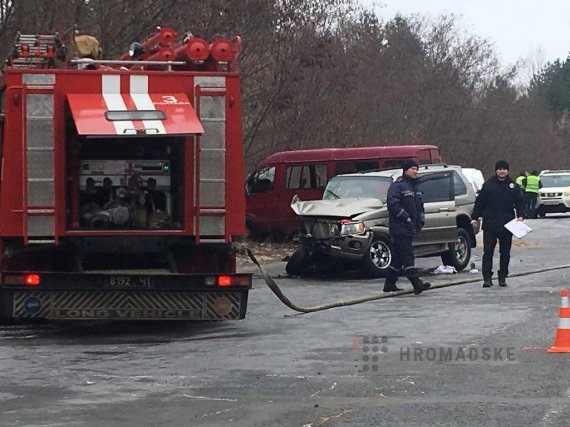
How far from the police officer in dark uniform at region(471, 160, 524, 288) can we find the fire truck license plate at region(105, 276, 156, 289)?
6485 millimetres

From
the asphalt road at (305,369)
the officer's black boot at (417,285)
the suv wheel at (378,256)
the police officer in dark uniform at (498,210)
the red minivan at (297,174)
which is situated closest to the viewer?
the asphalt road at (305,369)

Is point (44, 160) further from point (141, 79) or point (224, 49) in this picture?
point (224, 49)

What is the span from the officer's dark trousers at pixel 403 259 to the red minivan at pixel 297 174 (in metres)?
8.71

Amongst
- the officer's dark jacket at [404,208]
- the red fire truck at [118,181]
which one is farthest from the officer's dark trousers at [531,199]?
the red fire truck at [118,181]

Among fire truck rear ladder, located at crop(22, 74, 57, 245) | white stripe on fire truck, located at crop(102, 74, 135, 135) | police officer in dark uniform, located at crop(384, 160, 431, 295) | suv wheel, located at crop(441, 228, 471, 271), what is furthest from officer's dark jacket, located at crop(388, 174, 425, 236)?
fire truck rear ladder, located at crop(22, 74, 57, 245)

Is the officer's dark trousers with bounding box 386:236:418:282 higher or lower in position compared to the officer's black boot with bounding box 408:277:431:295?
higher

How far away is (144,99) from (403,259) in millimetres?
5686

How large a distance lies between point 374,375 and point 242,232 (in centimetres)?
327

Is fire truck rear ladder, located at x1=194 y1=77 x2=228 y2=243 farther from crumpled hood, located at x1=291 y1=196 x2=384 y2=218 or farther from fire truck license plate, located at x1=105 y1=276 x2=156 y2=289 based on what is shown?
crumpled hood, located at x1=291 y1=196 x2=384 y2=218

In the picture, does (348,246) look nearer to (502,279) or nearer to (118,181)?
(502,279)

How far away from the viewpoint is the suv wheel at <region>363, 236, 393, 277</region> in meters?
19.5

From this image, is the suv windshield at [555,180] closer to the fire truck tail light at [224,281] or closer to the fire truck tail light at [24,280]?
the fire truck tail light at [224,281]

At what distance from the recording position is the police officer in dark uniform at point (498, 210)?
17297 millimetres

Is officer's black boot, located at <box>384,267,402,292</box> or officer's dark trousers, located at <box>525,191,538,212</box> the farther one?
officer's dark trousers, located at <box>525,191,538,212</box>
